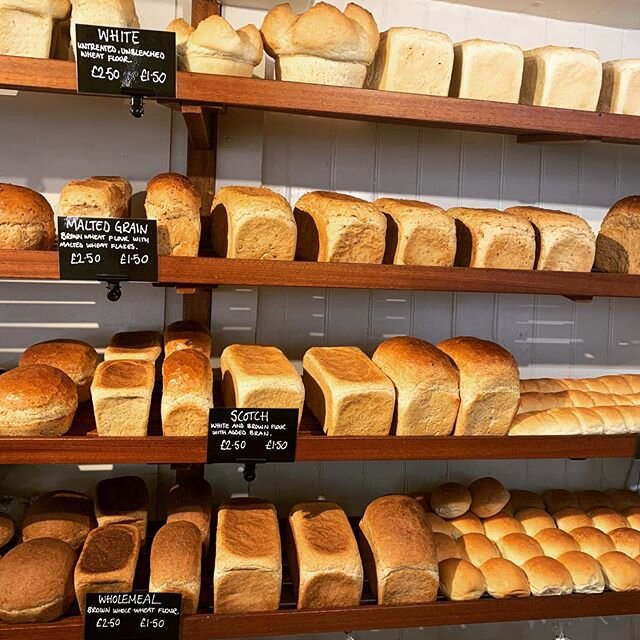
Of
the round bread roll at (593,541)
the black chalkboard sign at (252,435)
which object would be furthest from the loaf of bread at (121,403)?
the round bread roll at (593,541)

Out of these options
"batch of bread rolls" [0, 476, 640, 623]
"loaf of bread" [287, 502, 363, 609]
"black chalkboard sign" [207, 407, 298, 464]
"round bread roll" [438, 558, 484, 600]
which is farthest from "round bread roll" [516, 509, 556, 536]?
"black chalkboard sign" [207, 407, 298, 464]

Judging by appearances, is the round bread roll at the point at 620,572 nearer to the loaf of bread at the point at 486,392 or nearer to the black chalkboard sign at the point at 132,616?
the loaf of bread at the point at 486,392

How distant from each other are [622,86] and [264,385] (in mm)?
1393

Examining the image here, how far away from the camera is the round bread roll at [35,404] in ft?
5.51

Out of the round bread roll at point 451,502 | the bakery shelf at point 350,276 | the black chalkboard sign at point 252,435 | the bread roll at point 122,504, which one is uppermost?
the bakery shelf at point 350,276

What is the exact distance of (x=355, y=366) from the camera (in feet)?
6.46

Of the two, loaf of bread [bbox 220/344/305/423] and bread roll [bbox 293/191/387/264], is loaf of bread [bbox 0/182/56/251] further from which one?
bread roll [bbox 293/191/387/264]

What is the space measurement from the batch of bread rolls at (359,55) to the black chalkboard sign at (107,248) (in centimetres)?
47

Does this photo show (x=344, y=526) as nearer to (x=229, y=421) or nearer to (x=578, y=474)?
(x=229, y=421)

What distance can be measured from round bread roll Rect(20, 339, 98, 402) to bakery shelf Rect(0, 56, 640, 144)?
693mm

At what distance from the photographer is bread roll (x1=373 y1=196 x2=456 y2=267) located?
6.38 ft

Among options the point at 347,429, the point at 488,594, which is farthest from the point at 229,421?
the point at 488,594

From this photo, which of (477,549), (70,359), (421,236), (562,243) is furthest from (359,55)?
(477,549)

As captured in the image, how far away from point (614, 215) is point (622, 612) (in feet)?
3.94
